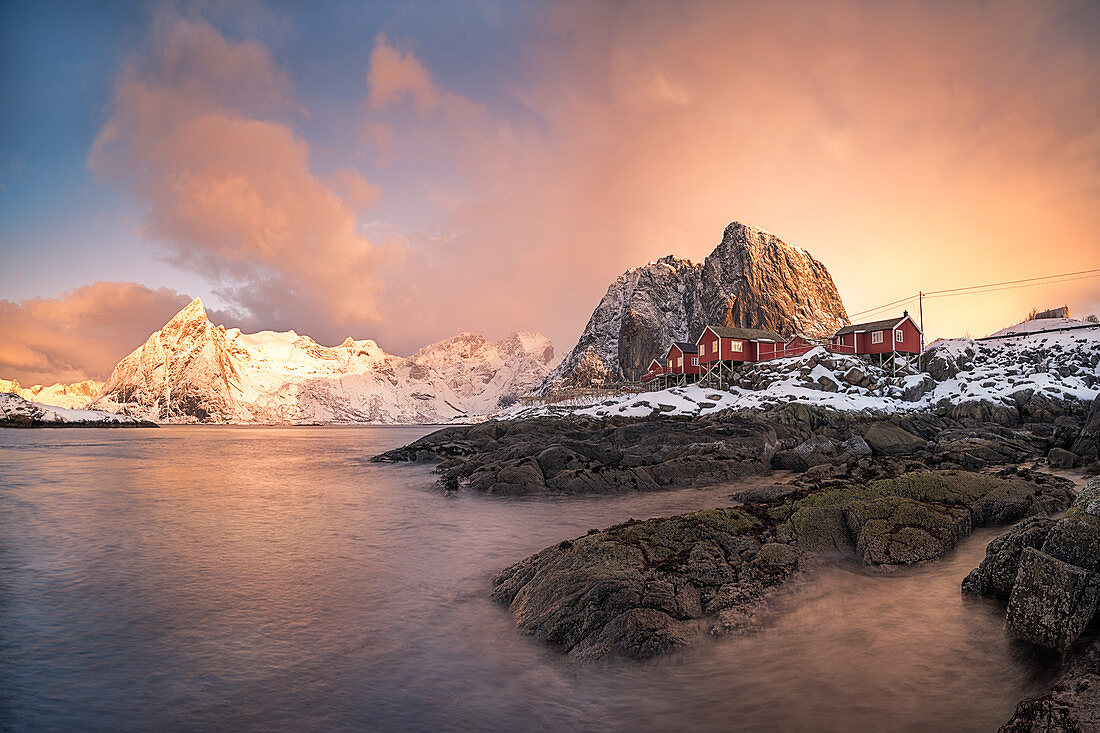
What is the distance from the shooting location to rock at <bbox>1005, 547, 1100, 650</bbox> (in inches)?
232

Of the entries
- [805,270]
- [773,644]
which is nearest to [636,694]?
[773,644]

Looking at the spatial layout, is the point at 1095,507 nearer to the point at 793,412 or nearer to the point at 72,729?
the point at 72,729

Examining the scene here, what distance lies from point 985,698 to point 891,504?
22.4ft

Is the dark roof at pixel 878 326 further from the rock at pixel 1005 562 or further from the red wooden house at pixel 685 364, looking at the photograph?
the rock at pixel 1005 562

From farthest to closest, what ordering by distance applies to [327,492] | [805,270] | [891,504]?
[805,270], [327,492], [891,504]

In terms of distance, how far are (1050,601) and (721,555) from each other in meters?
4.63

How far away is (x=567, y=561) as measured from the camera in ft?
31.5

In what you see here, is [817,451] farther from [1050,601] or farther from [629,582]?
[629,582]

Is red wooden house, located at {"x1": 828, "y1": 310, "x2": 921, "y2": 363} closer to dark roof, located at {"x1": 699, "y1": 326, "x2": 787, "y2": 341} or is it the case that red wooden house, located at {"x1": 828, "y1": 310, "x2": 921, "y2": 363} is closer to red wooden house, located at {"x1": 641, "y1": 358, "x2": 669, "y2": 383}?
dark roof, located at {"x1": 699, "y1": 326, "x2": 787, "y2": 341}

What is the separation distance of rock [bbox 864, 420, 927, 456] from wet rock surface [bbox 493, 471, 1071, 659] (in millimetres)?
17711

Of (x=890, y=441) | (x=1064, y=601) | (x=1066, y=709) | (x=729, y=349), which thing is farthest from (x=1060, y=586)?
(x=729, y=349)

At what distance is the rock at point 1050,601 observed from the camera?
5895 mm

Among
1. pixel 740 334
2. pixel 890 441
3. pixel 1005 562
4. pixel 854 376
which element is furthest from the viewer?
pixel 740 334

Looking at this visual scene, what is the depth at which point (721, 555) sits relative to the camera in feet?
32.1
